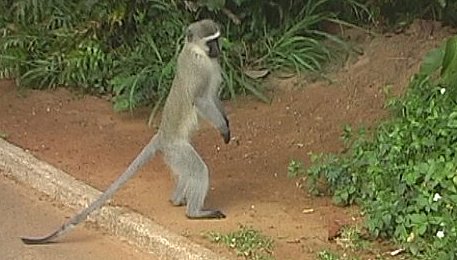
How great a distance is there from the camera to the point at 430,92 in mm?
7953

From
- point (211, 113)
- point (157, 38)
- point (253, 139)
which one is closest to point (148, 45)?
point (157, 38)

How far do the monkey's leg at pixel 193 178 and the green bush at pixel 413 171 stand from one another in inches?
32.1

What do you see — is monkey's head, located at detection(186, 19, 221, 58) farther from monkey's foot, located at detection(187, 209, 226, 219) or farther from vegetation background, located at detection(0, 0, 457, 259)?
vegetation background, located at detection(0, 0, 457, 259)

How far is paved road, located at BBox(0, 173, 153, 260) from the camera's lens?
7.06 m

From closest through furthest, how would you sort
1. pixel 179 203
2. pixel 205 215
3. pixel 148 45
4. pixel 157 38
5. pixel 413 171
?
pixel 413 171 < pixel 205 215 < pixel 179 203 < pixel 148 45 < pixel 157 38

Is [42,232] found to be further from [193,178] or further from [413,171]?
[413,171]

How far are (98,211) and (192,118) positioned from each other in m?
0.90

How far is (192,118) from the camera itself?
24.4 feet

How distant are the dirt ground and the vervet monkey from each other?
221 millimetres

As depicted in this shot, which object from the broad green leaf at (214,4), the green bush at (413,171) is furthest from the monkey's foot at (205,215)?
the broad green leaf at (214,4)

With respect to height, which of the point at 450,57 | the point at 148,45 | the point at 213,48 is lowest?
the point at 148,45

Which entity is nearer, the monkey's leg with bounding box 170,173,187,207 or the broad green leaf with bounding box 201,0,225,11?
the monkey's leg with bounding box 170,173,187,207

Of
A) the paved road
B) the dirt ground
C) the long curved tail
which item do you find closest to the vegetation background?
the dirt ground

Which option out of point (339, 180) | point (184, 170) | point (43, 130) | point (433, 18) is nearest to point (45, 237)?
point (184, 170)
